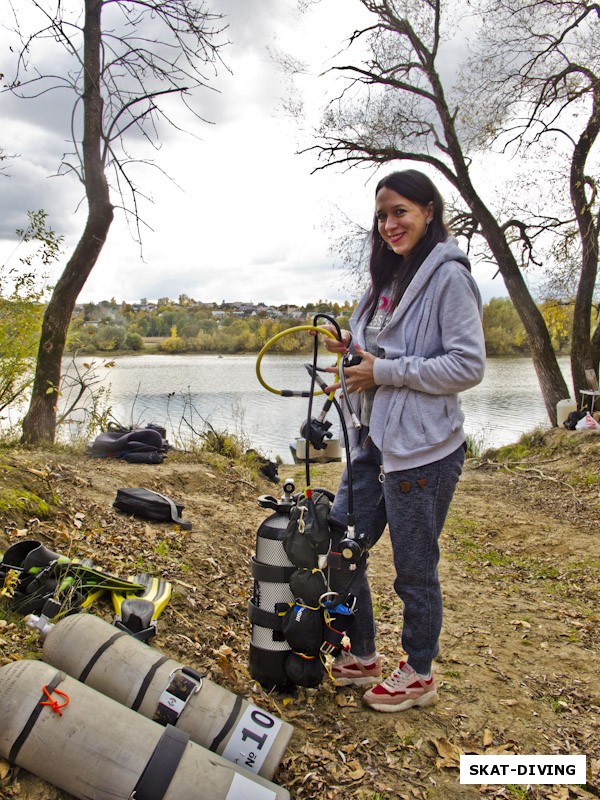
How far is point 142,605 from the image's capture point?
297cm

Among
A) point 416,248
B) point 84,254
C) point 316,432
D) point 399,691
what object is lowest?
point 399,691

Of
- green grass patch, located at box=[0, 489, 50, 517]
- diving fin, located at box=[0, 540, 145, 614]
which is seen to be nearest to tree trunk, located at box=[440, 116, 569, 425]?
green grass patch, located at box=[0, 489, 50, 517]

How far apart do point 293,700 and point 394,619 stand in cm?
150

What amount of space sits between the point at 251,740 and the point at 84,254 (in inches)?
272

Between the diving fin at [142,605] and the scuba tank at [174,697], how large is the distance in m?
0.48

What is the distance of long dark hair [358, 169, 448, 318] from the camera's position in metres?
2.43

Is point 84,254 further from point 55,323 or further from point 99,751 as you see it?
point 99,751

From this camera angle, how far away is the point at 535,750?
2609mm

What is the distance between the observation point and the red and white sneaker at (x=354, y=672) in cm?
279

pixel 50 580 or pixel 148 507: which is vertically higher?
pixel 50 580

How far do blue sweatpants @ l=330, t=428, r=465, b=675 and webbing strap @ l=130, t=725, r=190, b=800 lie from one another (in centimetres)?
86

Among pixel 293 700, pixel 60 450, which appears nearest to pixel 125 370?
pixel 60 450

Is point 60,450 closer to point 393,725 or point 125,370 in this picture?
point 393,725

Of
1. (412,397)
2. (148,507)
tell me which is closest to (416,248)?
(412,397)
